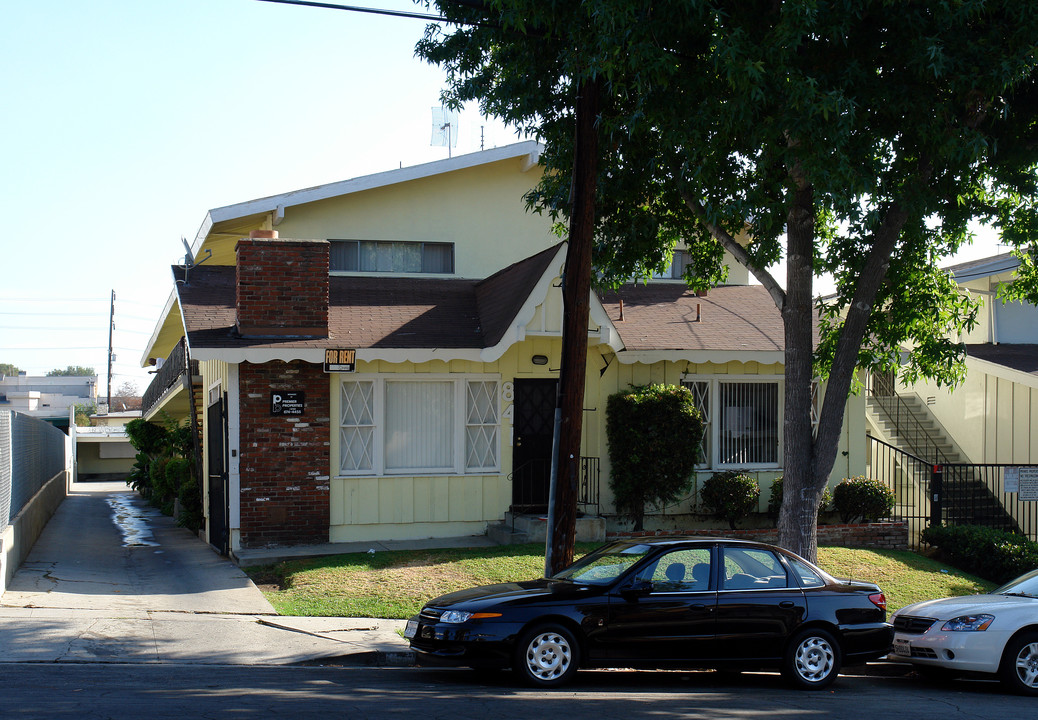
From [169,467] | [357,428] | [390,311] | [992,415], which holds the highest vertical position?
[390,311]

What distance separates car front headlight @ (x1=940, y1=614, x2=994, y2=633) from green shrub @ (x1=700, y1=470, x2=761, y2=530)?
21.2ft

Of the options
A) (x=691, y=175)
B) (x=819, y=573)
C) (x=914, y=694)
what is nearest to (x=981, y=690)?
(x=914, y=694)

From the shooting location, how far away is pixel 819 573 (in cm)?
930

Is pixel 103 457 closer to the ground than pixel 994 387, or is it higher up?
closer to the ground

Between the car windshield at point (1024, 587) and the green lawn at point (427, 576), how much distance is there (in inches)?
93.7

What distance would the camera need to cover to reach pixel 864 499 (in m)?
16.4

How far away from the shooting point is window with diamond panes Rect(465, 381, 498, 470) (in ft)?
52.0

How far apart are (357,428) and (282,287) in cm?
248

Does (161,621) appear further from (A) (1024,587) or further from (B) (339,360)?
(A) (1024,587)

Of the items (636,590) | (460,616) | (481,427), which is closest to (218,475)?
(481,427)

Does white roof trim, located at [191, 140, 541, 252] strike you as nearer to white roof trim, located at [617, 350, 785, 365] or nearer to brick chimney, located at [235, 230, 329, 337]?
brick chimney, located at [235, 230, 329, 337]

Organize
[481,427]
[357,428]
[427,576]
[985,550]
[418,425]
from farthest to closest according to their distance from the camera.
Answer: [481,427], [418,425], [357,428], [985,550], [427,576]

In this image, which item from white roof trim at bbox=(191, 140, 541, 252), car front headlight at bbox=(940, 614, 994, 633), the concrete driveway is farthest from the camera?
white roof trim at bbox=(191, 140, 541, 252)

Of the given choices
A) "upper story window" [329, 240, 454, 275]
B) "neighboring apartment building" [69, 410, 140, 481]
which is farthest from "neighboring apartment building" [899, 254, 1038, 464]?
"neighboring apartment building" [69, 410, 140, 481]
